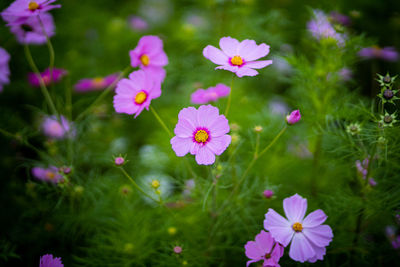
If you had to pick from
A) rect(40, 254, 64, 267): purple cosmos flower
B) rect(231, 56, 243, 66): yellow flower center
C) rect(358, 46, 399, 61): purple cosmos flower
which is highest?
rect(358, 46, 399, 61): purple cosmos flower

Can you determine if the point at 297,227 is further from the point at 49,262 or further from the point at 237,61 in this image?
the point at 49,262

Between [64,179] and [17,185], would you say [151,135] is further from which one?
[64,179]

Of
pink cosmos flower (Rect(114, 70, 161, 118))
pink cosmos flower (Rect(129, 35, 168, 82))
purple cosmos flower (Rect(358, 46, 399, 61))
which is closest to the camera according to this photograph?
pink cosmos flower (Rect(114, 70, 161, 118))

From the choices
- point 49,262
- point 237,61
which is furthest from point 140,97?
point 49,262

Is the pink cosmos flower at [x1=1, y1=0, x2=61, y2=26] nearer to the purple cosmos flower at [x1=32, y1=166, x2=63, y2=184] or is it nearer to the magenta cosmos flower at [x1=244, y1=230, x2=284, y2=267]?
the purple cosmos flower at [x1=32, y1=166, x2=63, y2=184]

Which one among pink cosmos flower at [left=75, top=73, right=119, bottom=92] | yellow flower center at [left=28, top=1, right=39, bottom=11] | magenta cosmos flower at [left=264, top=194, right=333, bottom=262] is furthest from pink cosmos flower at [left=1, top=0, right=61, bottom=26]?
magenta cosmos flower at [left=264, top=194, right=333, bottom=262]

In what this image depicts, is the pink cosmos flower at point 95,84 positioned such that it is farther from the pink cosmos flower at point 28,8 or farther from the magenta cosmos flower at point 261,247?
the magenta cosmos flower at point 261,247

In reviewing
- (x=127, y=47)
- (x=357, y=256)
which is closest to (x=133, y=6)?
(x=127, y=47)
